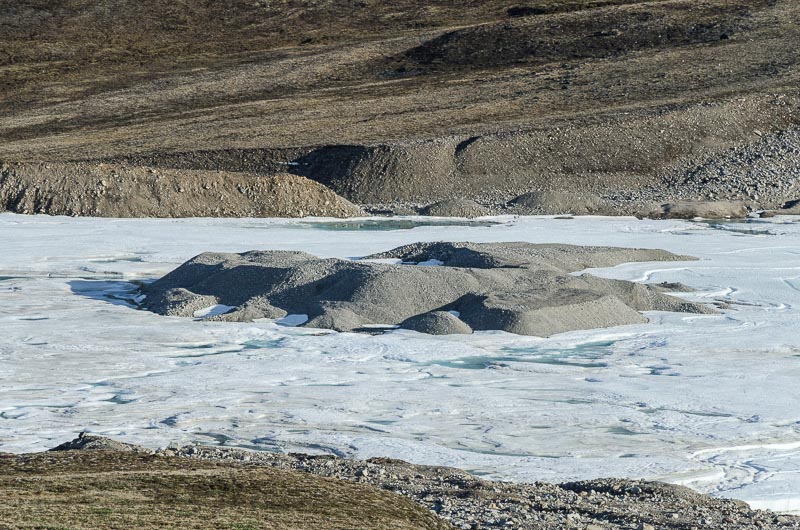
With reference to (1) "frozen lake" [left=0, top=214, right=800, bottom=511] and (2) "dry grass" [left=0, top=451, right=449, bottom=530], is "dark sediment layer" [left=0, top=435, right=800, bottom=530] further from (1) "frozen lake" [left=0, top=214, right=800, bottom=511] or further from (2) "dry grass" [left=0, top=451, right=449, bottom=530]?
(1) "frozen lake" [left=0, top=214, right=800, bottom=511]

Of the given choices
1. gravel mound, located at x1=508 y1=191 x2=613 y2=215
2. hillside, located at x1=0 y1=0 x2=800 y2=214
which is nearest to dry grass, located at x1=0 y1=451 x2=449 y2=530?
gravel mound, located at x1=508 y1=191 x2=613 y2=215

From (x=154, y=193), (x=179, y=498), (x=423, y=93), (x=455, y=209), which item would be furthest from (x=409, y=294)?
(x=423, y=93)

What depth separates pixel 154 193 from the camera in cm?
3034

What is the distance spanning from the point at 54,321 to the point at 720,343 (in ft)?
27.6

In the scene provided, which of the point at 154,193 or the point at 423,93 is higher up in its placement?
the point at 423,93

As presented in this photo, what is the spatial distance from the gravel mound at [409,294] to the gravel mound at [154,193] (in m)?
11.9

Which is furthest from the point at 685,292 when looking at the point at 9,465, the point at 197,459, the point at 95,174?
the point at 95,174

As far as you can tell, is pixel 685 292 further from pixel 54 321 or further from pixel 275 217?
pixel 275 217

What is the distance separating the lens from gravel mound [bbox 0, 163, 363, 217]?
2986cm

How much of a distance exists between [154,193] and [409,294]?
1604cm

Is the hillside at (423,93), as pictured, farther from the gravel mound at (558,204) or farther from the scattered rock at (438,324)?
the scattered rock at (438,324)

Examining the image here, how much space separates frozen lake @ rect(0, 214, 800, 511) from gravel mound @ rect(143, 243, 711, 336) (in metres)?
0.39

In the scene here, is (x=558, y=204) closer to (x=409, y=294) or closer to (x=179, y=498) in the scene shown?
(x=409, y=294)

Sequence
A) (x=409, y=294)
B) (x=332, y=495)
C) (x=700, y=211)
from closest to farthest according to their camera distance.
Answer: (x=332, y=495)
(x=409, y=294)
(x=700, y=211)
